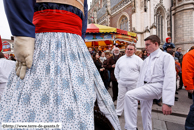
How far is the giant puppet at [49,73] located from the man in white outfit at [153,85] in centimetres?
120

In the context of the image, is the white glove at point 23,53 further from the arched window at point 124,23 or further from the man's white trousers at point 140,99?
the arched window at point 124,23

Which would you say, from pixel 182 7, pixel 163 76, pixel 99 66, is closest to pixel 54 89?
pixel 163 76

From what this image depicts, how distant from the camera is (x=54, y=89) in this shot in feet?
2.76

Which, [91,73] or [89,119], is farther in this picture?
[91,73]

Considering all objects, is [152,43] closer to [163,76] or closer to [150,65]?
[150,65]

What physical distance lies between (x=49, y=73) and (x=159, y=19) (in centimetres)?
2151

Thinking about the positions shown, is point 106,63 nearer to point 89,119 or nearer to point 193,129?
point 193,129

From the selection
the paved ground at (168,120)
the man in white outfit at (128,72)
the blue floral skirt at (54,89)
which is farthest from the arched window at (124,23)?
the blue floral skirt at (54,89)

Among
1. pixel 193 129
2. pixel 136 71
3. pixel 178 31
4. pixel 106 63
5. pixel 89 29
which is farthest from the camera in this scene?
pixel 178 31

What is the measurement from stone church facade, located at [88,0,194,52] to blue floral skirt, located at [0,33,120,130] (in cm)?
1407

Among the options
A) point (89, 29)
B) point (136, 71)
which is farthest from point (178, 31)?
point (136, 71)

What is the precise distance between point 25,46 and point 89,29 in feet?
16.8

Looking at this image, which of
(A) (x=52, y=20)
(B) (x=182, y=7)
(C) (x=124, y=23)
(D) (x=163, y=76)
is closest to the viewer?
(A) (x=52, y=20)

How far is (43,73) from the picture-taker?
0.87 metres
